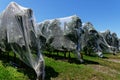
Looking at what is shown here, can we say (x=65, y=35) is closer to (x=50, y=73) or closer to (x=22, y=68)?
(x=50, y=73)

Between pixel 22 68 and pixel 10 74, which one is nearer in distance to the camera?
pixel 10 74

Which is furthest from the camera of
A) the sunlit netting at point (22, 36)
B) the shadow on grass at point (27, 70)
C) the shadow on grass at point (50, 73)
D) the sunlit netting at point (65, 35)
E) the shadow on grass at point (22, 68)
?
the sunlit netting at point (65, 35)

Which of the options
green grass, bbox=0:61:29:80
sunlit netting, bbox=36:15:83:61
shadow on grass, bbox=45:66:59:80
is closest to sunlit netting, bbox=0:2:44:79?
green grass, bbox=0:61:29:80

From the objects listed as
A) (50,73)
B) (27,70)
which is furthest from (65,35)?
(27,70)

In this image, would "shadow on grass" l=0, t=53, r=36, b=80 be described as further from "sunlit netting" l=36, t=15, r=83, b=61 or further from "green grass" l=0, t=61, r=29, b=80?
"sunlit netting" l=36, t=15, r=83, b=61

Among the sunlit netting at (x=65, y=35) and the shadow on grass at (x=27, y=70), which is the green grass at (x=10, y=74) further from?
the sunlit netting at (x=65, y=35)

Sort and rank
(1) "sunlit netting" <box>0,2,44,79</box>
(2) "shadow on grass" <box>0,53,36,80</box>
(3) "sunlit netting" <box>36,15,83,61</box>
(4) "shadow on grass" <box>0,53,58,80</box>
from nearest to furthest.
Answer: (1) "sunlit netting" <box>0,2,44,79</box>, (2) "shadow on grass" <box>0,53,36,80</box>, (4) "shadow on grass" <box>0,53,58,80</box>, (3) "sunlit netting" <box>36,15,83,61</box>

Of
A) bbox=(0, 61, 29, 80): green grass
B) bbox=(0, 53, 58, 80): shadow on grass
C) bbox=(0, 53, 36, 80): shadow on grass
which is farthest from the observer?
bbox=(0, 53, 58, 80): shadow on grass

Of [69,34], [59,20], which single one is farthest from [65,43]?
[59,20]

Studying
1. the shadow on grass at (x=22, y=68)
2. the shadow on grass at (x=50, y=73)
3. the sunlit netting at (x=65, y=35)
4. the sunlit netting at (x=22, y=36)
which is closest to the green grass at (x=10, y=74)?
the shadow on grass at (x=22, y=68)

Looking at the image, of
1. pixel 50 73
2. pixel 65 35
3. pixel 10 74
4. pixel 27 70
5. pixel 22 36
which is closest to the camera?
pixel 10 74

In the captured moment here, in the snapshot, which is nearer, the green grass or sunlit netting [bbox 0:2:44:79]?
the green grass

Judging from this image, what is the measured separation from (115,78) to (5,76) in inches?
471

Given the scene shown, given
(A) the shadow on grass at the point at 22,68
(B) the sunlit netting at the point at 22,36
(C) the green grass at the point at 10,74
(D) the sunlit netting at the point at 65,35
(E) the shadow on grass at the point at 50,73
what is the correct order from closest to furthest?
(C) the green grass at the point at 10,74 → (B) the sunlit netting at the point at 22,36 → (A) the shadow on grass at the point at 22,68 → (E) the shadow on grass at the point at 50,73 → (D) the sunlit netting at the point at 65,35
